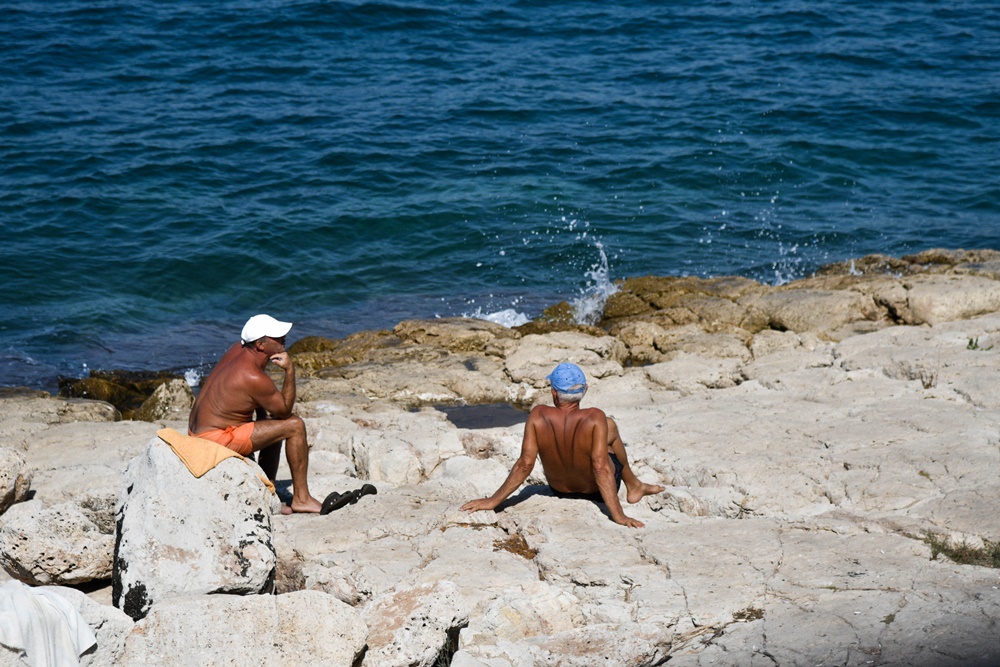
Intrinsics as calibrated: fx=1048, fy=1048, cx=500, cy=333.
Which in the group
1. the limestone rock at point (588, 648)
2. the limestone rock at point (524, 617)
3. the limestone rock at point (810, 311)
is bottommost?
the limestone rock at point (810, 311)

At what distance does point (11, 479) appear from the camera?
7.10 metres

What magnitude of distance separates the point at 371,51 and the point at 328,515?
18744 millimetres

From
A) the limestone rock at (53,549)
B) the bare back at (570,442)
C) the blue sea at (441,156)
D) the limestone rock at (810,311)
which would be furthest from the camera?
the blue sea at (441,156)

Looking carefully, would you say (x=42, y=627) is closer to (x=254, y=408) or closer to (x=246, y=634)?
(x=246, y=634)

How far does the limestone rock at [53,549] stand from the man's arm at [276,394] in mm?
1471

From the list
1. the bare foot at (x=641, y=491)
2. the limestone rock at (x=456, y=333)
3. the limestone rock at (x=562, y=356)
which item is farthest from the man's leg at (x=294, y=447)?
the limestone rock at (x=456, y=333)

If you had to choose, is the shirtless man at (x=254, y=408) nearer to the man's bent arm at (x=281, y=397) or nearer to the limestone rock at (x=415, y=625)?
the man's bent arm at (x=281, y=397)

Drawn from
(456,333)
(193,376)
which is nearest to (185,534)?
(456,333)

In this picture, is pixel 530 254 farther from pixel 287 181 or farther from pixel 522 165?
pixel 287 181

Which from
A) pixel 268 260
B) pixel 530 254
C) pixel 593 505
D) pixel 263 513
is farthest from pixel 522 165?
pixel 263 513

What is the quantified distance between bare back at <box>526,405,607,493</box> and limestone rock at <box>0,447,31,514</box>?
3502 millimetres

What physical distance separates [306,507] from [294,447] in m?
0.43

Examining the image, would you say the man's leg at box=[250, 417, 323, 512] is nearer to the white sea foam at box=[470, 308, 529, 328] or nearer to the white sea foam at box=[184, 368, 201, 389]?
the white sea foam at box=[184, 368, 201, 389]

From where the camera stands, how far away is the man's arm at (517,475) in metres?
7.02
